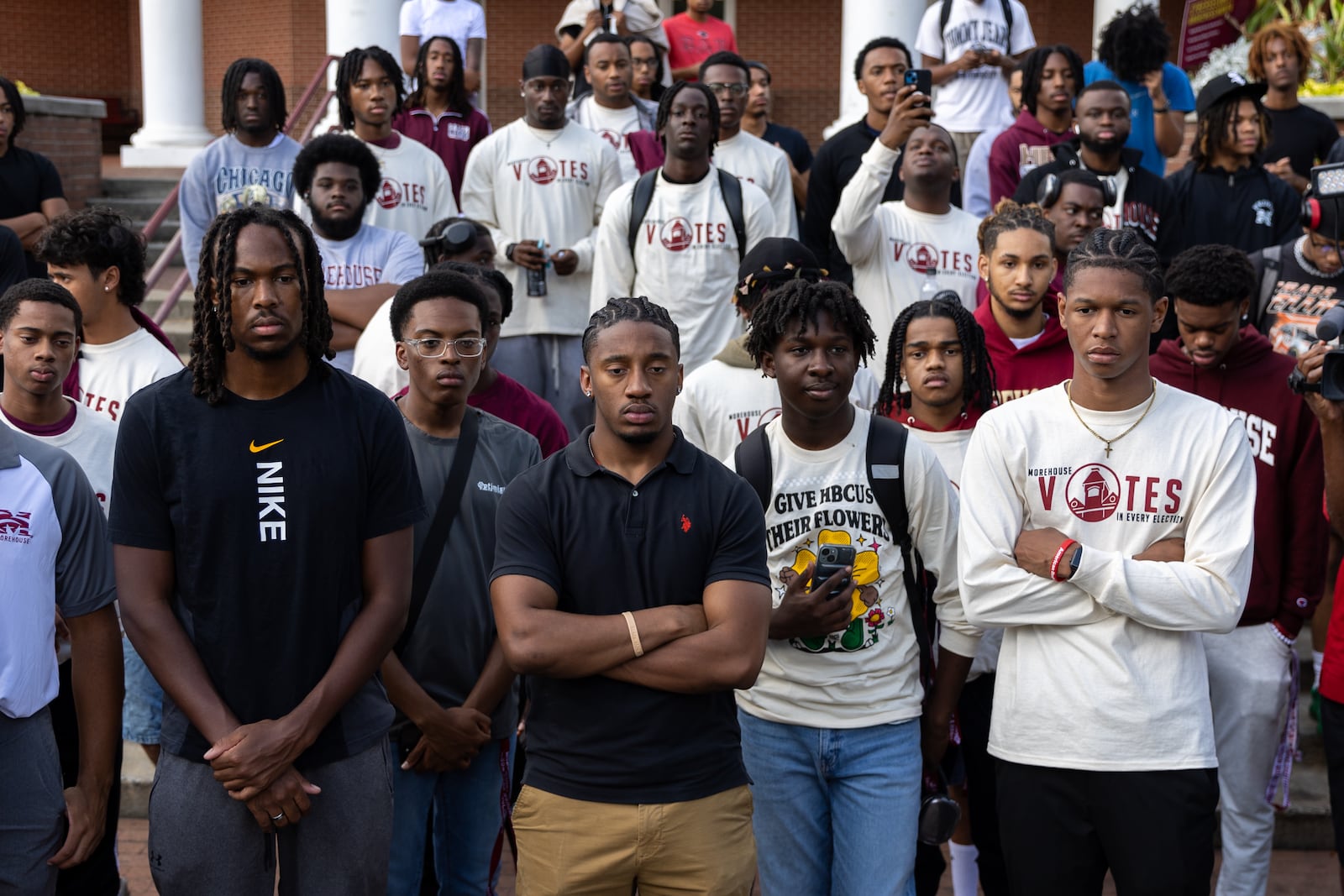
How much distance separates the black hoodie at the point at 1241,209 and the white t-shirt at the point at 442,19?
15.9 ft

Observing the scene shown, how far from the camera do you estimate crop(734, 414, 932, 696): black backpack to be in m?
3.77

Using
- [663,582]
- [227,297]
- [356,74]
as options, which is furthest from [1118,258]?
[356,74]

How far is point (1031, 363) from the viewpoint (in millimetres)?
5070

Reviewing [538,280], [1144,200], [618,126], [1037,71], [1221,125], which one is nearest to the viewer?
[1144,200]

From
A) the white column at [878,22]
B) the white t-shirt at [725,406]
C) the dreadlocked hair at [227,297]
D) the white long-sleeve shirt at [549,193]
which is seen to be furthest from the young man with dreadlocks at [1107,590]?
the white column at [878,22]

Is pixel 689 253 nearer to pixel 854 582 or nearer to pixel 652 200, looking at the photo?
pixel 652 200

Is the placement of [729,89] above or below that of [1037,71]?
below

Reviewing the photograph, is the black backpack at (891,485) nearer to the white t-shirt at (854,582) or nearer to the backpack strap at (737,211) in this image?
the white t-shirt at (854,582)

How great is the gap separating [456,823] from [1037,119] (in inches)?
218

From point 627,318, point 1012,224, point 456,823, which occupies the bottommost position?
point 456,823

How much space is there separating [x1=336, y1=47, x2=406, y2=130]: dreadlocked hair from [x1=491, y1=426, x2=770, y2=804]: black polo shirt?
4675 millimetres

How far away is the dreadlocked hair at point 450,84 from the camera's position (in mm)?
8328

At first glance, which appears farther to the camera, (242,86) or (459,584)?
(242,86)

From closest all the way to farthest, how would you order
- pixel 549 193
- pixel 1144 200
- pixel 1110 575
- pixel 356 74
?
pixel 1110 575 < pixel 1144 200 < pixel 549 193 < pixel 356 74
